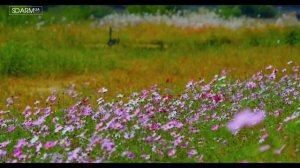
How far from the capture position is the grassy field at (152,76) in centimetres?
564

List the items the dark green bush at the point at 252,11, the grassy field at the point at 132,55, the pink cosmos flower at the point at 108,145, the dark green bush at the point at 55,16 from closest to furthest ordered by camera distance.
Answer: the pink cosmos flower at the point at 108,145 < the grassy field at the point at 132,55 < the dark green bush at the point at 55,16 < the dark green bush at the point at 252,11

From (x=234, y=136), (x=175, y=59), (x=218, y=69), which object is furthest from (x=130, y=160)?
(x=175, y=59)

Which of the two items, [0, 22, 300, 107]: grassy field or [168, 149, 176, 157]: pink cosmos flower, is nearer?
[168, 149, 176, 157]: pink cosmos flower

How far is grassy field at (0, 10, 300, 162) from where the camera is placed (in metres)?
5.64

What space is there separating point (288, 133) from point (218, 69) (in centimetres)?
778

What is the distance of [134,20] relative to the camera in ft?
74.0

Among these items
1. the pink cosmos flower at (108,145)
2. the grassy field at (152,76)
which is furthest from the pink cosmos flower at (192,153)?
the pink cosmos flower at (108,145)

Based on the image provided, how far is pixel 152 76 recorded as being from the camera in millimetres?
13484

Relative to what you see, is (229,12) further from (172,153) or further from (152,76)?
(172,153)

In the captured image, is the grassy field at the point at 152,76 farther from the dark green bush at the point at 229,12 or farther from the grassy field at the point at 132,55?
the dark green bush at the point at 229,12

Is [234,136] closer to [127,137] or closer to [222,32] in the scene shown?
[127,137]
